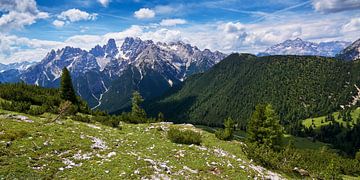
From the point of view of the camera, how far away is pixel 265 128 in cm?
4959

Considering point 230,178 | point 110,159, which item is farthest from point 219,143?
point 110,159

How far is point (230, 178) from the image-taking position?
2436 cm

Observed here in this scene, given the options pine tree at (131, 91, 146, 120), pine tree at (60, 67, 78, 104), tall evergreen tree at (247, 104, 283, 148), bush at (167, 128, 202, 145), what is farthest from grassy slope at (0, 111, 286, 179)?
pine tree at (131, 91, 146, 120)

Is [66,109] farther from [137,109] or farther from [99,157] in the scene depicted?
[137,109]

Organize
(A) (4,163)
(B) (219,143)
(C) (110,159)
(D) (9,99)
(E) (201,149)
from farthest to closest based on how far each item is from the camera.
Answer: (D) (9,99) → (B) (219,143) → (E) (201,149) → (C) (110,159) → (A) (4,163)

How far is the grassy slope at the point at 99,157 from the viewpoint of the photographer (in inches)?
808

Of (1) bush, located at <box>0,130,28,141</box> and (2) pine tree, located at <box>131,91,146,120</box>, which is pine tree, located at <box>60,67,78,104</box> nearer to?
(1) bush, located at <box>0,130,28,141</box>

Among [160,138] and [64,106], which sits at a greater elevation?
[64,106]

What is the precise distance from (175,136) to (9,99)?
28.6 metres

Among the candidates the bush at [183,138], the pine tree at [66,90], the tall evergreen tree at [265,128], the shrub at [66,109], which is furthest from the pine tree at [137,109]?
the bush at [183,138]

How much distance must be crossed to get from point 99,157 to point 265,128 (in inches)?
1349

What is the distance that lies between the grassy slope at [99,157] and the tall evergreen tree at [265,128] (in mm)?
18339

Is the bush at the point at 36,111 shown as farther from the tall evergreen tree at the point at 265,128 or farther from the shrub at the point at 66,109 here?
the tall evergreen tree at the point at 265,128

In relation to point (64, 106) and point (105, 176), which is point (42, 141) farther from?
point (64, 106)
